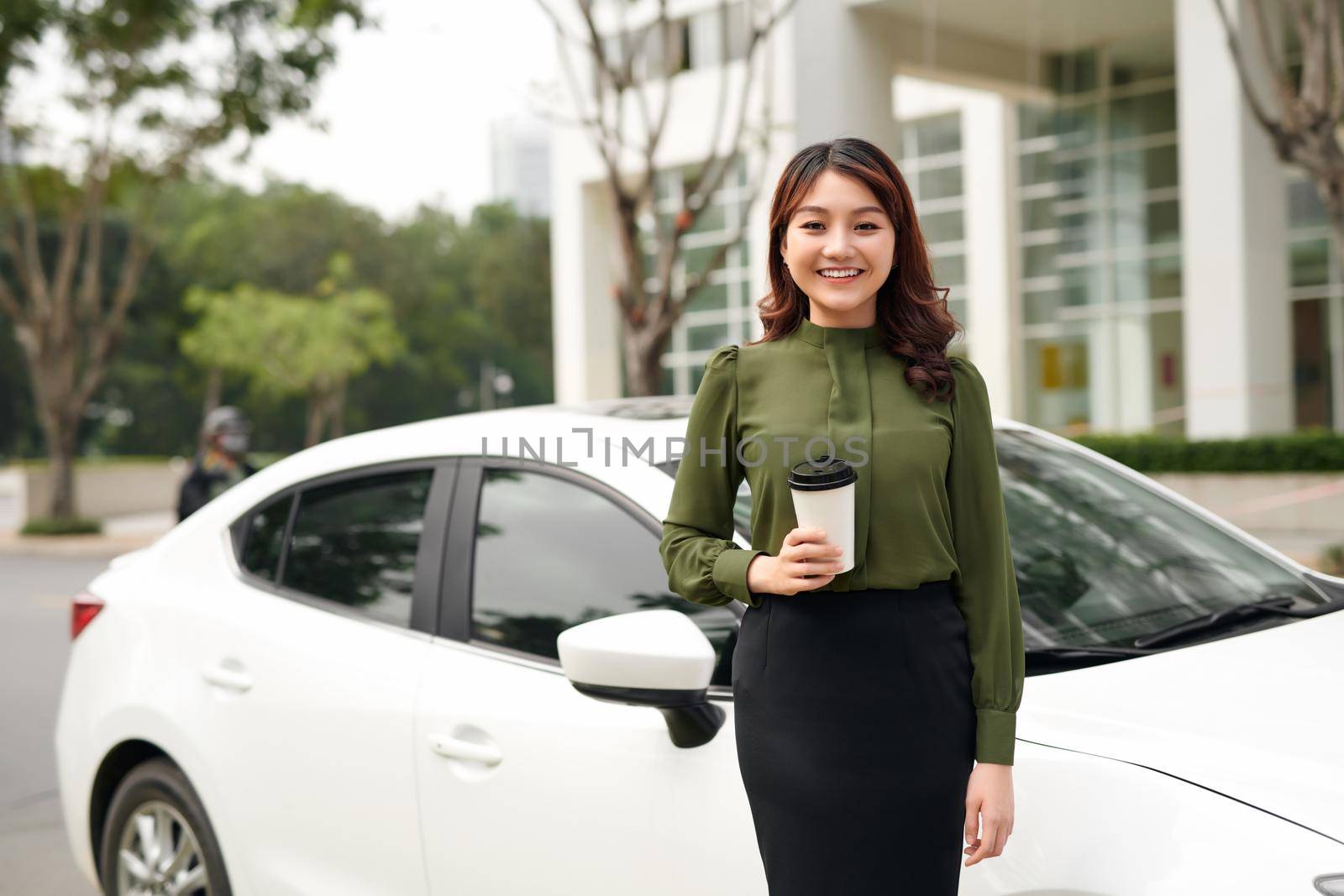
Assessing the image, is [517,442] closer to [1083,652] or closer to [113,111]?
[1083,652]

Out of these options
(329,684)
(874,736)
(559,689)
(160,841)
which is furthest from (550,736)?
(160,841)

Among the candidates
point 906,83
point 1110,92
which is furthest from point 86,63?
point 1110,92

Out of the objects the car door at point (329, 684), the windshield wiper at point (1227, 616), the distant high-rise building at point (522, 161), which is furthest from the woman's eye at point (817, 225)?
the distant high-rise building at point (522, 161)

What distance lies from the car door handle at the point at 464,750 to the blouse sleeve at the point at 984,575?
1163 millimetres

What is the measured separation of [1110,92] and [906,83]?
4.35 m

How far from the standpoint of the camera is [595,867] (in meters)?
2.56

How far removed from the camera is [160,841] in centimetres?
358

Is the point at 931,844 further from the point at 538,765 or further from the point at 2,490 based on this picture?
the point at 2,490

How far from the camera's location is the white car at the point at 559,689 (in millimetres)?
2092

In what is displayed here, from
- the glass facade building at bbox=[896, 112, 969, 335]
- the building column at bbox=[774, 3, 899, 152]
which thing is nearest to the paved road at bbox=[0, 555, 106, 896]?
the building column at bbox=[774, 3, 899, 152]

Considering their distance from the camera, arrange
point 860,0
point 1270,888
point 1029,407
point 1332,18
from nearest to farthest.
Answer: point 1270,888
point 1332,18
point 860,0
point 1029,407

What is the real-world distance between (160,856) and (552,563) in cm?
151

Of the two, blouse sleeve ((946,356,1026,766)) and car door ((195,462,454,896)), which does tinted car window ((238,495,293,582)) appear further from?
blouse sleeve ((946,356,1026,766))

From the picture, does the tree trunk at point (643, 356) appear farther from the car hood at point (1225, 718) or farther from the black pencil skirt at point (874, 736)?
the black pencil skirt at point (874, 736)
